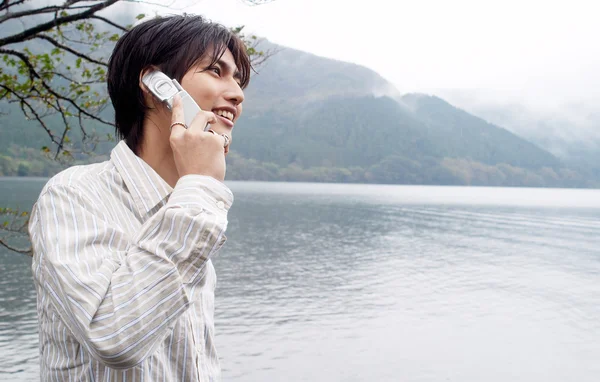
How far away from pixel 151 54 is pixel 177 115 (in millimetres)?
417

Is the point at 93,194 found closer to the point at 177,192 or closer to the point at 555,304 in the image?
the point at 177,192

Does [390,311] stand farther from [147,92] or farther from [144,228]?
[144,228]

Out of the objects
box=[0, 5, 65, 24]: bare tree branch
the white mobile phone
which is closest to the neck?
the white mobile phone

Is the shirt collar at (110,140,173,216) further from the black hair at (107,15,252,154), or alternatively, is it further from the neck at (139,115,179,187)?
the black hair at (107,15,252,154)

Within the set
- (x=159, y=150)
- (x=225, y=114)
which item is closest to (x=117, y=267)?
(x=159, y=150)

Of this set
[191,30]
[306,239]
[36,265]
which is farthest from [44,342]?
[306,239]

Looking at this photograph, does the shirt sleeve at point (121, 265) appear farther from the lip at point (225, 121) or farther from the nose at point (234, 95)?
the nose at point (234, 95)

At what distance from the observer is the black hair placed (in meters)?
2.08

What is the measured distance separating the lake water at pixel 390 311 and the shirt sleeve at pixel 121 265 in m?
24.8

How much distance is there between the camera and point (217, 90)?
206 cm

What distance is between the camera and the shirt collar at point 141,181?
Answer: 1.83 metres

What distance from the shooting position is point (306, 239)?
75875 mm

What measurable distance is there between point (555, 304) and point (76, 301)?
47409mm

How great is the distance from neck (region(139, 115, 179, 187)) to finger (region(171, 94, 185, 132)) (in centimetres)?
21
